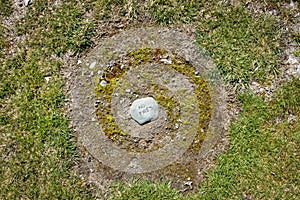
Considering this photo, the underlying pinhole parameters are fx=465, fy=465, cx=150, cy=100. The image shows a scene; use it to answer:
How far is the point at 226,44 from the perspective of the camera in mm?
3504

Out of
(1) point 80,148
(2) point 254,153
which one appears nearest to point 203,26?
(2) point 254,153

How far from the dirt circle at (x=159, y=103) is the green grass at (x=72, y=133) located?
104 mm

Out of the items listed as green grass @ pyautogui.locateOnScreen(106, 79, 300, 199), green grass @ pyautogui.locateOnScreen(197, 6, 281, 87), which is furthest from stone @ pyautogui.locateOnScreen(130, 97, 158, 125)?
green grass @ pyautogui.locateOnScreen(197, 6, 281, 87)

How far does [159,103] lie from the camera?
3488 mm

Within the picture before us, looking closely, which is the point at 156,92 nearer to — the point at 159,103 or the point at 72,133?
the point at 159,103

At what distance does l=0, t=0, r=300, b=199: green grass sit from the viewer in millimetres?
3367

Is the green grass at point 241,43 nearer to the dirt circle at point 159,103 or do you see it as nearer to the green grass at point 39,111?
the dirt circle at point 159,103

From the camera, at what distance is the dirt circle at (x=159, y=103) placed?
11.2ft

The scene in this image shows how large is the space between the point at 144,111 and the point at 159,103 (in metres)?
0.13

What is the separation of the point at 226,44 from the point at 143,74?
665mm

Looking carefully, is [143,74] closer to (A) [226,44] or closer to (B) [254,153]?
(A) [226,44]

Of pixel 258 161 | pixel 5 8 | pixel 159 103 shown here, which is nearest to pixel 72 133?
pixel 159 103

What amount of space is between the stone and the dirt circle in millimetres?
44

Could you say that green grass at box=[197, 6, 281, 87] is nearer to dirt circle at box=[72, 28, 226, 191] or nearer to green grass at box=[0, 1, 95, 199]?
dirt circle at box=[72, 28, 226, 191]
